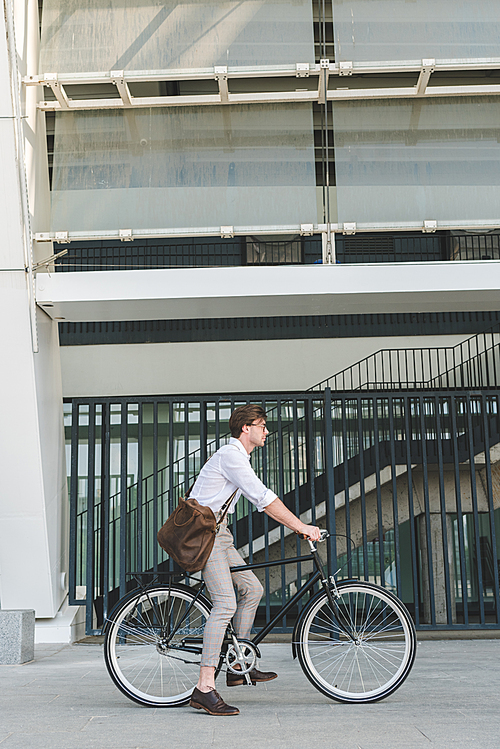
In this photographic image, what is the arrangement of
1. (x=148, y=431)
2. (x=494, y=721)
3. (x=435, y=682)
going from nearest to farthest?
1. (x=494, y=721)
2. (x=435, y=682)
3. (x=148, y=431)

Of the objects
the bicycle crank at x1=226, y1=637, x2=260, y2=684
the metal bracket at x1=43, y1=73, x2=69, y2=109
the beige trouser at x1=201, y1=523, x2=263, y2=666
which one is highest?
the metal bracket at x1=43, y1=73, x2=69, y2=109

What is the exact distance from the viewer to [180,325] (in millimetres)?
13656

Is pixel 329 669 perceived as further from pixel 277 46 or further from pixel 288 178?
pixel 277 46

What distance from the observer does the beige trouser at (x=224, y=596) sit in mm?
3721

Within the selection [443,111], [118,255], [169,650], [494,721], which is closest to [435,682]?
[494,721]

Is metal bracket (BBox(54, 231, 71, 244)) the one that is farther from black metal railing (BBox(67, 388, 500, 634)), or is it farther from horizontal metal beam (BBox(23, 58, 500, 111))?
black metal railing (BBox(67, 388, 500, 634))

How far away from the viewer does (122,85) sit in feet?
22.9

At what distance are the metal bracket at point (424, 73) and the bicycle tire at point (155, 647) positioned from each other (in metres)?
5.53

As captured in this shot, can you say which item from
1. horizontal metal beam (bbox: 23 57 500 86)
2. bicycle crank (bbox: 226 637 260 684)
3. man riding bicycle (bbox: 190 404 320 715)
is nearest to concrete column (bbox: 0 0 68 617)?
horizontal metal beam (bbox: 23 57 500 86)

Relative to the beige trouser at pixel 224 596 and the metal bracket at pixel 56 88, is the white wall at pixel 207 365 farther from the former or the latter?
the beige trouser at pixel 224 596

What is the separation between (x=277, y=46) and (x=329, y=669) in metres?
5.92

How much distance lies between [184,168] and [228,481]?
4.39 m

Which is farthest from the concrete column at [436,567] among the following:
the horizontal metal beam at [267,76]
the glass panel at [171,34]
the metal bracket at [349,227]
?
the glass panel at [171,34]

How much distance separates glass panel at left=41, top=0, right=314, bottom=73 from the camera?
7.10m
